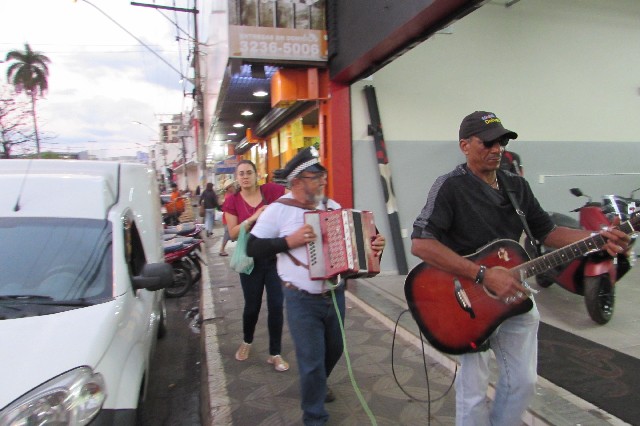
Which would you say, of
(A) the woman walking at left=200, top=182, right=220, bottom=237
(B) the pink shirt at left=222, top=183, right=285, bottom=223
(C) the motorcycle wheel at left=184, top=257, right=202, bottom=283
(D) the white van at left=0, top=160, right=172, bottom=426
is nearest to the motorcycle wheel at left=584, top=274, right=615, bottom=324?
(B) the pink shirt at left=222, top=183, right=285, bottom=223

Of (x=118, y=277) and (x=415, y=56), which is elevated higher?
(x=415, y=56)

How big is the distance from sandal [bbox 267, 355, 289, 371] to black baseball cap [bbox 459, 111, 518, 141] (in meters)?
2.72

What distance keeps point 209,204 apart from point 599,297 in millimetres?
11084

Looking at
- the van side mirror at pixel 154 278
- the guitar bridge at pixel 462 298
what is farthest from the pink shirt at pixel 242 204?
the guitar bridge at pixel 462 298

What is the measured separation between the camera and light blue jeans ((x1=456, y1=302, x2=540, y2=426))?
91.2 inches

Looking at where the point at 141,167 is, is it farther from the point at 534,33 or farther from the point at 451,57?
the point at 534,33

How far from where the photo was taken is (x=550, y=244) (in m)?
2.51

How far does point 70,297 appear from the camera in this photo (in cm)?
266

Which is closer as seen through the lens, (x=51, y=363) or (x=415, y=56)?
(x=51, y=363)

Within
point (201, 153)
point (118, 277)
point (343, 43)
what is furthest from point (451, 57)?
point (201, 153)

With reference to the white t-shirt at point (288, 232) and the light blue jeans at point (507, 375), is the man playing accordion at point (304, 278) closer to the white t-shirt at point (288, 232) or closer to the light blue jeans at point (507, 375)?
the white t-shirt at point (288, 232)

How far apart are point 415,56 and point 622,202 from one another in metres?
3.81

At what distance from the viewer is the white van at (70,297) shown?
206 cm

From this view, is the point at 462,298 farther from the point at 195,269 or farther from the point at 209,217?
the point at 209,217
